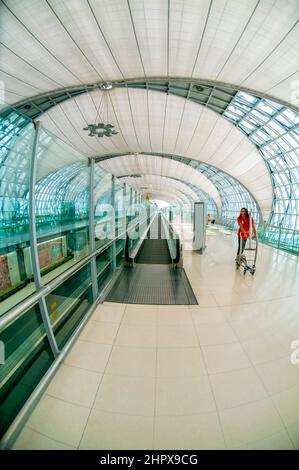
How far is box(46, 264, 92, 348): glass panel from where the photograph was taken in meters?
2.48

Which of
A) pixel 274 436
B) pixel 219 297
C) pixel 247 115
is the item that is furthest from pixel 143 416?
pixel 247 115

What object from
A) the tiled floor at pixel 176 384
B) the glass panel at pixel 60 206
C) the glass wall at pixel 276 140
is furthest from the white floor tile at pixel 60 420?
the glass wall at pixel 276 140

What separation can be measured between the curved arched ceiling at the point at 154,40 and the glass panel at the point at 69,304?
44.6 ft

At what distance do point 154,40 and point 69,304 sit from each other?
15.5 meters

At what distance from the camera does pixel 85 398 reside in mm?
1759

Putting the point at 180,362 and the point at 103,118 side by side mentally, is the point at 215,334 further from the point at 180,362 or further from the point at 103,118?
the point at 103,118

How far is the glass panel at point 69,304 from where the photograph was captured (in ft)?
8.14

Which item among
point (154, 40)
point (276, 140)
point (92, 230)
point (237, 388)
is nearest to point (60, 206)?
point (92, 230)

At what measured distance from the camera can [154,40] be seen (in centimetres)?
1162

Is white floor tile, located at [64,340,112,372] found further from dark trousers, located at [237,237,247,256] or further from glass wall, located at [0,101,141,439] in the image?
dark trousers, located at [237,237,247,256]

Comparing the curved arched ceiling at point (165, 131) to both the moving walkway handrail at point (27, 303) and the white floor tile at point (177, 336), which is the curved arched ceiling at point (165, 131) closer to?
the moving walkway handrail at point (27, 303)

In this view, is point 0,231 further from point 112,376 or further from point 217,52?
point 217,52

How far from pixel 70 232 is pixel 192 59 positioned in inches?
596

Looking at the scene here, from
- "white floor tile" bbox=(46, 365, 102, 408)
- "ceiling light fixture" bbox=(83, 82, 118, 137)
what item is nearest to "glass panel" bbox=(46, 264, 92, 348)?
"white floor tile" bbox=(46, 365, 102, 408)
